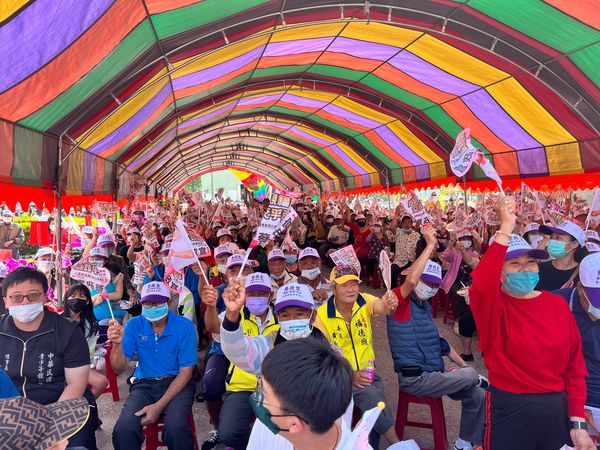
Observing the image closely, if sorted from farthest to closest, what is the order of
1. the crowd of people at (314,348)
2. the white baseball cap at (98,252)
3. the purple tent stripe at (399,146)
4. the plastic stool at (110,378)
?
the purple tent stripe at (399,146) < the white baseball cap at (98,252) < the plastic stool at (110,378) < the crowd of people at (314,348)

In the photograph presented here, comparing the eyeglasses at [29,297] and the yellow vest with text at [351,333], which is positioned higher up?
the eyeglasses at [29,297]

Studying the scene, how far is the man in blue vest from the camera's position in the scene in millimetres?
3561

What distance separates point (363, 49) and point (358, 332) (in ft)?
20.4

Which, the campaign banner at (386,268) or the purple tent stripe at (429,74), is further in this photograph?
the purple tent stripe at (429,74)

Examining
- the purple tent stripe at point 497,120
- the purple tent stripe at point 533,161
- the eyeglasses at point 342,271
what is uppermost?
the purple tent stripe at point 497,120

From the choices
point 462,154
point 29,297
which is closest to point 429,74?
point 462,154

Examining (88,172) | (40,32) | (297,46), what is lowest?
(88,172)

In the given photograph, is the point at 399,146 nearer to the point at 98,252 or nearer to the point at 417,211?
the point at 417,211

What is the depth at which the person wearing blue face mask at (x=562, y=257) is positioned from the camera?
425cm

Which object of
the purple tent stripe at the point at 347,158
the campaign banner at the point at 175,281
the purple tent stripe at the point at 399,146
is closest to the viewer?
the campaign banner at the point at 175,281

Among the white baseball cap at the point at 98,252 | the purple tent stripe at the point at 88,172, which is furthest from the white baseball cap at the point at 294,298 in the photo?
the purple tent stripe at the point at 88,172

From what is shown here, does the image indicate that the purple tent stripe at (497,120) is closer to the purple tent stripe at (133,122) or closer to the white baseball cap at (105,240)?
the purple tent stripe at (133,122)

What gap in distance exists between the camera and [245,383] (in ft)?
11.7

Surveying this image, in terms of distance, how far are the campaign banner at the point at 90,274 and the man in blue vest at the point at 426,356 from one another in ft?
8.65
